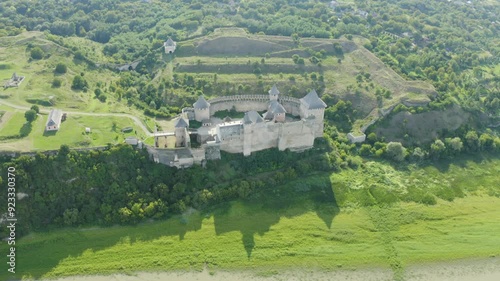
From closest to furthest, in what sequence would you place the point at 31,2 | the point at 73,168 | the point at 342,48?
the point at 73,168, the point at 342,48, the point at 31,2

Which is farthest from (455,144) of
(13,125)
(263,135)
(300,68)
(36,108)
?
(13,125)

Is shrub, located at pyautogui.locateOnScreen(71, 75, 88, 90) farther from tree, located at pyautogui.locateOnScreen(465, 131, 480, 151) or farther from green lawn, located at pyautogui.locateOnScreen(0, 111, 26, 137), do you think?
tree, located at pyautogui.locateOnScreen(465, 131, 480, 151)

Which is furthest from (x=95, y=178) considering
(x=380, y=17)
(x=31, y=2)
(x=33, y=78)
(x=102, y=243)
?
(x=380, y=17)

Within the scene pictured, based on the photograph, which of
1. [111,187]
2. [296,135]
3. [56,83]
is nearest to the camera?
[111,187]

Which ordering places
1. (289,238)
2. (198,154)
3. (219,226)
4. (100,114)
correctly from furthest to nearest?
(100,114)
(198,154)
(219,226)
(289,238)

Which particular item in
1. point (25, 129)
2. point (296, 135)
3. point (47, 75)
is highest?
point (25, 129)

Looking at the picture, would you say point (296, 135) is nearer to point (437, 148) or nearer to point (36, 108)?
point (437, 148)

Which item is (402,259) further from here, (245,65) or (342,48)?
(342,48)

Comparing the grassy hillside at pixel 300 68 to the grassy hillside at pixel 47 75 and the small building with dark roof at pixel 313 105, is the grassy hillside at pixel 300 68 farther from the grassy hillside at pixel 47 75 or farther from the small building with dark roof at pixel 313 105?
the grassy hillside at pixel 47 75
